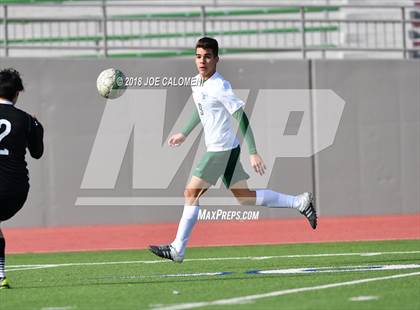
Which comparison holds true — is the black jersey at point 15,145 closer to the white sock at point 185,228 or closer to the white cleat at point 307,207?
the white sock at point 185,228

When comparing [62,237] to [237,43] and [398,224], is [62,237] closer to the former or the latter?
[398,224]

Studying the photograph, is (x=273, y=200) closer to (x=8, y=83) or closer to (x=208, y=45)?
(x=208, y=45)

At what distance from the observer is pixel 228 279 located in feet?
31.9

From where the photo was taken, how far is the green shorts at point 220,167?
10.3 meters

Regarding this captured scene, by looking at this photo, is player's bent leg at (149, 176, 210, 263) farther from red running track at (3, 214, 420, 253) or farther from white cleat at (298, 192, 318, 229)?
red running track at (3, 214, 420, 253)

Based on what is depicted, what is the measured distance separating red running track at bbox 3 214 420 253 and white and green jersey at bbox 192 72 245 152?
512cm

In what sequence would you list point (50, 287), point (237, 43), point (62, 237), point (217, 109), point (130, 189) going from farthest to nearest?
point (237, 43)
point (130, 189)
point (62, 237)
point (217, 109)
point (50, 287)

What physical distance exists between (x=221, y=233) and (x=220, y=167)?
23.4ft

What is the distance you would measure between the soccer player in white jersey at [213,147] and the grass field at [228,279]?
55 centimetres

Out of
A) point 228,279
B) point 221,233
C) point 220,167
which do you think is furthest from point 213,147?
point 221,233

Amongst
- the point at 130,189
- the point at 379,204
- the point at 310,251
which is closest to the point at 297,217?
the point at 379,204

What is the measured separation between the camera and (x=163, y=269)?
36.9ft

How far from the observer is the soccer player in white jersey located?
33.6 ft

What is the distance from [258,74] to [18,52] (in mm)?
6637
